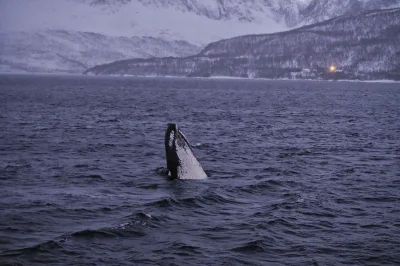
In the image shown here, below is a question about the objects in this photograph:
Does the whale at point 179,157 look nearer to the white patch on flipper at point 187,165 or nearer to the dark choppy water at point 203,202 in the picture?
the white patch on flipper at point 187,165

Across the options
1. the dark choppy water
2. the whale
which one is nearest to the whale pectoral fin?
the whale

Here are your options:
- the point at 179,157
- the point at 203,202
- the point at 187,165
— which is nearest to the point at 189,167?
the point at 187,165

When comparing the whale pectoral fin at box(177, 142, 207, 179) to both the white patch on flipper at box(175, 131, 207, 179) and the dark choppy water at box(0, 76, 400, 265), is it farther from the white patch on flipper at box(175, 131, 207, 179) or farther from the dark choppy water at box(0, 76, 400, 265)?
the dark choppy water at box(0, 76, 400, 265)

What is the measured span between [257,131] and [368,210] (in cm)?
3584

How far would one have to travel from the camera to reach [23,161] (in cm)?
3844

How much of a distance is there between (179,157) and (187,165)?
89cm

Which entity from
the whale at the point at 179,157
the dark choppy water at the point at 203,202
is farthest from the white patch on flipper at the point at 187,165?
the dark choppy water at the point at 203,202

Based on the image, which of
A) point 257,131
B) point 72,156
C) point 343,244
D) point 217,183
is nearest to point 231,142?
point 257,131

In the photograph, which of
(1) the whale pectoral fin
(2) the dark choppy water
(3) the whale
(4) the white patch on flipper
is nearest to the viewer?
(2) the dark choppy water

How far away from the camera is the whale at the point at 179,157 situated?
109 ft

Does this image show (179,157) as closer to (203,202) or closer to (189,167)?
(189,167)

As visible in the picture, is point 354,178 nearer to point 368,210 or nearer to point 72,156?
point 368,210

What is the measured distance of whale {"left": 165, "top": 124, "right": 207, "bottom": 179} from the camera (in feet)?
109

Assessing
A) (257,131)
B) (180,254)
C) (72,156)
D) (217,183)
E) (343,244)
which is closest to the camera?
(180,254)
